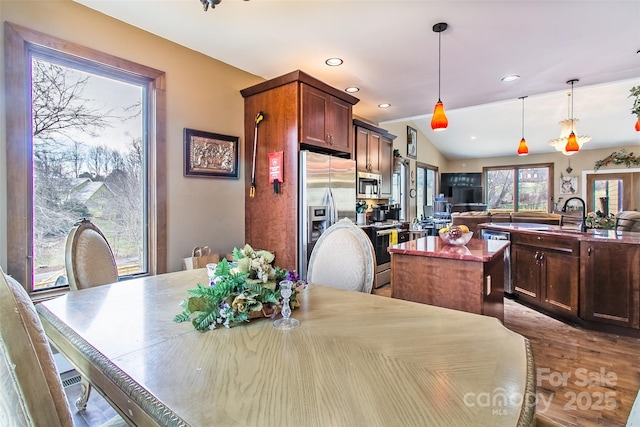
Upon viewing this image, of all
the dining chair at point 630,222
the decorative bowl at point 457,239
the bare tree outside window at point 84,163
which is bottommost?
the decorative bowl at point 457,239

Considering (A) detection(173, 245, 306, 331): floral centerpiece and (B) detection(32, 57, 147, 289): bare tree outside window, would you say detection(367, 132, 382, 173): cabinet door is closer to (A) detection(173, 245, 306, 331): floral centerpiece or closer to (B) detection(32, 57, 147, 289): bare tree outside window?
(B) detection(32, 57, 147, 289): bare tree outside window

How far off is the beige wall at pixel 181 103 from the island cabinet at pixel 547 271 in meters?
3.16

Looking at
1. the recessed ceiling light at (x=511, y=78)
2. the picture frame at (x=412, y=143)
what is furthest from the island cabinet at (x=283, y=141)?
the picture frame at (x=412, y=143)

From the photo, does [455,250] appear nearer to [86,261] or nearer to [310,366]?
Result: [310,366]

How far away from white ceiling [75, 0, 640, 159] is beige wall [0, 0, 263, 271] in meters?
0.12

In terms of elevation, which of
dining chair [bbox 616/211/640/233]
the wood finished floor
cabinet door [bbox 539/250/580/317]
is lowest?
the wood finished floor

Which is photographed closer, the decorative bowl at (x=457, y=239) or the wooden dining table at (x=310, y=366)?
the wooden dining table at (x=310, y=366)

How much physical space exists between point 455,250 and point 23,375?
7.41ft

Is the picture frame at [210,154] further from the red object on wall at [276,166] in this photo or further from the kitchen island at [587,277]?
the kitchen island at [587,277]

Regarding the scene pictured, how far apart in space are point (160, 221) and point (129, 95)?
3.51ft

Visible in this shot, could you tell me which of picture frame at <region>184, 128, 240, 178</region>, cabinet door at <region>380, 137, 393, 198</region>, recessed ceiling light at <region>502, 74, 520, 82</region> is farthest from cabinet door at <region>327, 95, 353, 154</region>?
recessed ceiling light at <region>502, 74, 520, 82</region>

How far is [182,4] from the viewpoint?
2258 millimetres

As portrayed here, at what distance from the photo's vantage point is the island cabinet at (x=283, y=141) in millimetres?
3105

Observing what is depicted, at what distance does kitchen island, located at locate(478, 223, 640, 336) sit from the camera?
9.08ft
